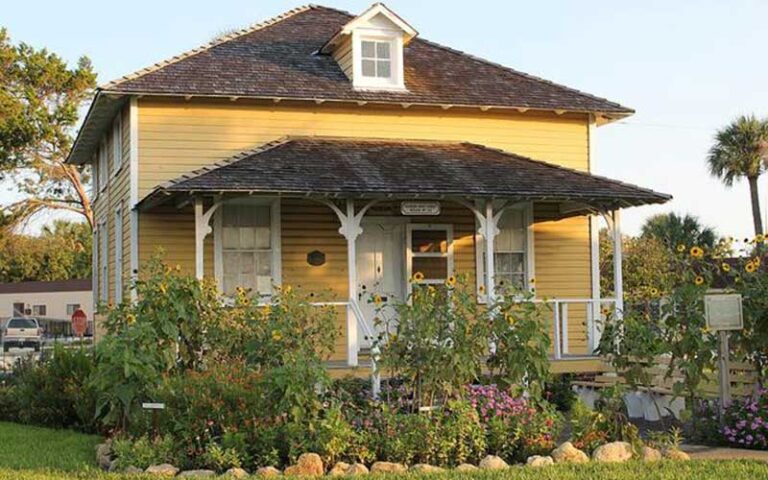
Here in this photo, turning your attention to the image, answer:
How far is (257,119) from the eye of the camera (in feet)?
60.1

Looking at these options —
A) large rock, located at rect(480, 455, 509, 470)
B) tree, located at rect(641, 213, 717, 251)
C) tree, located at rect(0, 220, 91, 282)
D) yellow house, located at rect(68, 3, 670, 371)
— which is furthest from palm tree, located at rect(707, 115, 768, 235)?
tree, located at rect(0, 220, 91, 282)

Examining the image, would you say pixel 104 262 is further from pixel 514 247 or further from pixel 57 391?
pixel 514 247

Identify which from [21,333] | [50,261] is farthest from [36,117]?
[50,261]

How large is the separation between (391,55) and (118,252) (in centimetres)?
657

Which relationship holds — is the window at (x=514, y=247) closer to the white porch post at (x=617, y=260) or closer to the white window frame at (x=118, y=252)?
the white porch post at (x=617, y=260)

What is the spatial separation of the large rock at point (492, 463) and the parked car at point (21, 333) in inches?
1347

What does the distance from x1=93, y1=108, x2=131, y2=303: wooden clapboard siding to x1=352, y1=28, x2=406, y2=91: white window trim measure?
429 centimetres

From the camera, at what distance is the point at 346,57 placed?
63.3 feet

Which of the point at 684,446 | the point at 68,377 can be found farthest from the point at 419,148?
the point at 684,446

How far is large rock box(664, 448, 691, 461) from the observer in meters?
10.4

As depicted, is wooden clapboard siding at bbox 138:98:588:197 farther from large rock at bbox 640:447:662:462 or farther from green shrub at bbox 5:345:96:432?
large rock at bbox 640:447:662:462

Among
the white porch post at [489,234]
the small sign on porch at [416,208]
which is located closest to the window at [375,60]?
the small sign on porch at [416,208]

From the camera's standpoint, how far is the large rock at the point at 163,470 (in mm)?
9758

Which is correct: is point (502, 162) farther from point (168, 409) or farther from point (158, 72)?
point (168, 409)
